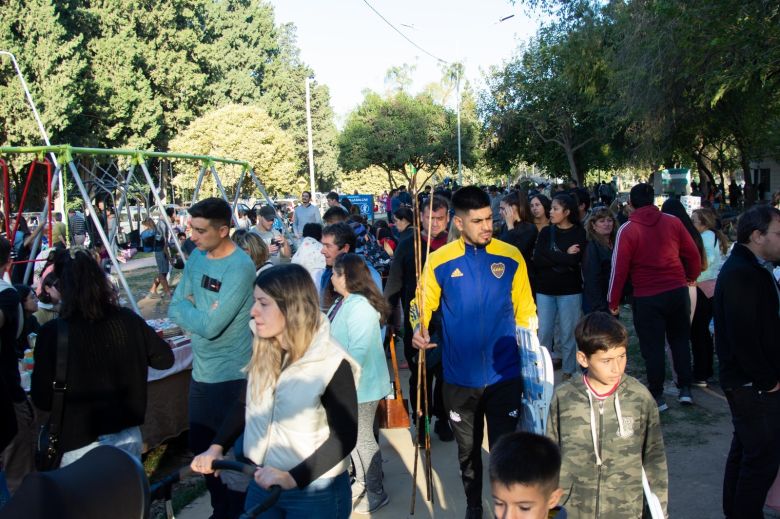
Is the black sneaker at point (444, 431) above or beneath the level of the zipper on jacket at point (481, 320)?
beneath

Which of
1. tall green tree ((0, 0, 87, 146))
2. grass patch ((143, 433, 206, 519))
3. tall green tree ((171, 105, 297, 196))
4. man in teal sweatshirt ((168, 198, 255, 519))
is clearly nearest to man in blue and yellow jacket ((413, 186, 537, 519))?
man in teal sweatshirt ((168, 198, 255, 519))

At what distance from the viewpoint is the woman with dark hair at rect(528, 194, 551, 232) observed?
807 centimetres

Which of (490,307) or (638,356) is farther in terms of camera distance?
(638,356)

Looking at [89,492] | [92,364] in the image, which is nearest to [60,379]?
[92,364]

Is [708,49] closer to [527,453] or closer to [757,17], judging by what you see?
[757,17]

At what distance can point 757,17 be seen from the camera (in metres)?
11.7

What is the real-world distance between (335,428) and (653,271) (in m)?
4.21

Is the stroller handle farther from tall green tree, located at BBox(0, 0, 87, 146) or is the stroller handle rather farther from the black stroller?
tall green tree, located at BBox(0, 0, 87, 146)

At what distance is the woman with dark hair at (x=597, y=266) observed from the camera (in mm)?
7195

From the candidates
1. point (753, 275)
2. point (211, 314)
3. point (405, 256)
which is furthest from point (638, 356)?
point (211, 314)

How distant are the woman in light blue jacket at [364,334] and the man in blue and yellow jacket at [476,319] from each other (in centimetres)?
49

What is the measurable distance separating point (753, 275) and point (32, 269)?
966 centimetres

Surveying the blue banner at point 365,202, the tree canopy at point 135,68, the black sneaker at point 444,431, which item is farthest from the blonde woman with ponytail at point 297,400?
the tree canopy at point 135,68

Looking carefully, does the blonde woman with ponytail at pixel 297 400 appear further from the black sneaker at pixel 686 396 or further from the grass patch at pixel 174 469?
the black sneaker at pixel 686 396
